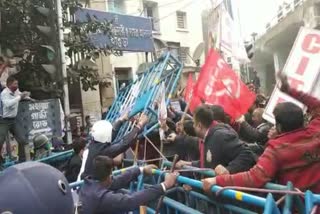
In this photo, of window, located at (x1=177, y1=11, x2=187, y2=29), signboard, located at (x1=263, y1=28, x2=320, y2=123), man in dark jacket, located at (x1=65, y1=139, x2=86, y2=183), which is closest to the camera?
signboard, located at (x1=263, y1=28, x2=320, y2=123)

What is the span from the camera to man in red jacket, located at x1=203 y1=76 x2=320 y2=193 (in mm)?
3137

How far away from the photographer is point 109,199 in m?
3.40

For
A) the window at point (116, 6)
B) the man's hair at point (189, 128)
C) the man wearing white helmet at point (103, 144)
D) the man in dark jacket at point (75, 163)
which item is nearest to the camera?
the man wearing white helmet at point (103, 144)

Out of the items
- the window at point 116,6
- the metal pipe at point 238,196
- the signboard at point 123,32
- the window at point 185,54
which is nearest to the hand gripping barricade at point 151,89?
the metal pipe at point 238,196

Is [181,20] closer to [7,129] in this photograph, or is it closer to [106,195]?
[7,129]

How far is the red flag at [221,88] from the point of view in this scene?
5750 mm

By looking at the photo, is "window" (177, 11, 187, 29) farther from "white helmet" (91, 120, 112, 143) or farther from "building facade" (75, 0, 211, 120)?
"white helmet" (91, 120, 112, 143)

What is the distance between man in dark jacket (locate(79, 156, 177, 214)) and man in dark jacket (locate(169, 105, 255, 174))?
1.49 feet

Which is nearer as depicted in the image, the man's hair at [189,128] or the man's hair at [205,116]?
the man's hair at [205,116]

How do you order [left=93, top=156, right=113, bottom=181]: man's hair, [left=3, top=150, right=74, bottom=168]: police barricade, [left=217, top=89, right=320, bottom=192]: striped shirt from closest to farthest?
1. [left=217, top=89, right=320, bottom=192]: striped shirt
2. [left=93, top=156, right=113, bottom=181]: man's hair
3. [left=3, top=150, right=74, bottom=168]: police barricade

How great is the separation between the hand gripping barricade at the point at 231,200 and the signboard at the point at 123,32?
8.13 m

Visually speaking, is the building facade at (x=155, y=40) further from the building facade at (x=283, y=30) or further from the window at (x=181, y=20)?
the building facade at (x=283, y=30)

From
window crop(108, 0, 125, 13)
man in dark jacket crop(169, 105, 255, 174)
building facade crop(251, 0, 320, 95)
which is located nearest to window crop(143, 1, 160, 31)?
window crop(108, 0, 125, 13)

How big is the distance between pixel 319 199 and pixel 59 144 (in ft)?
21.1
